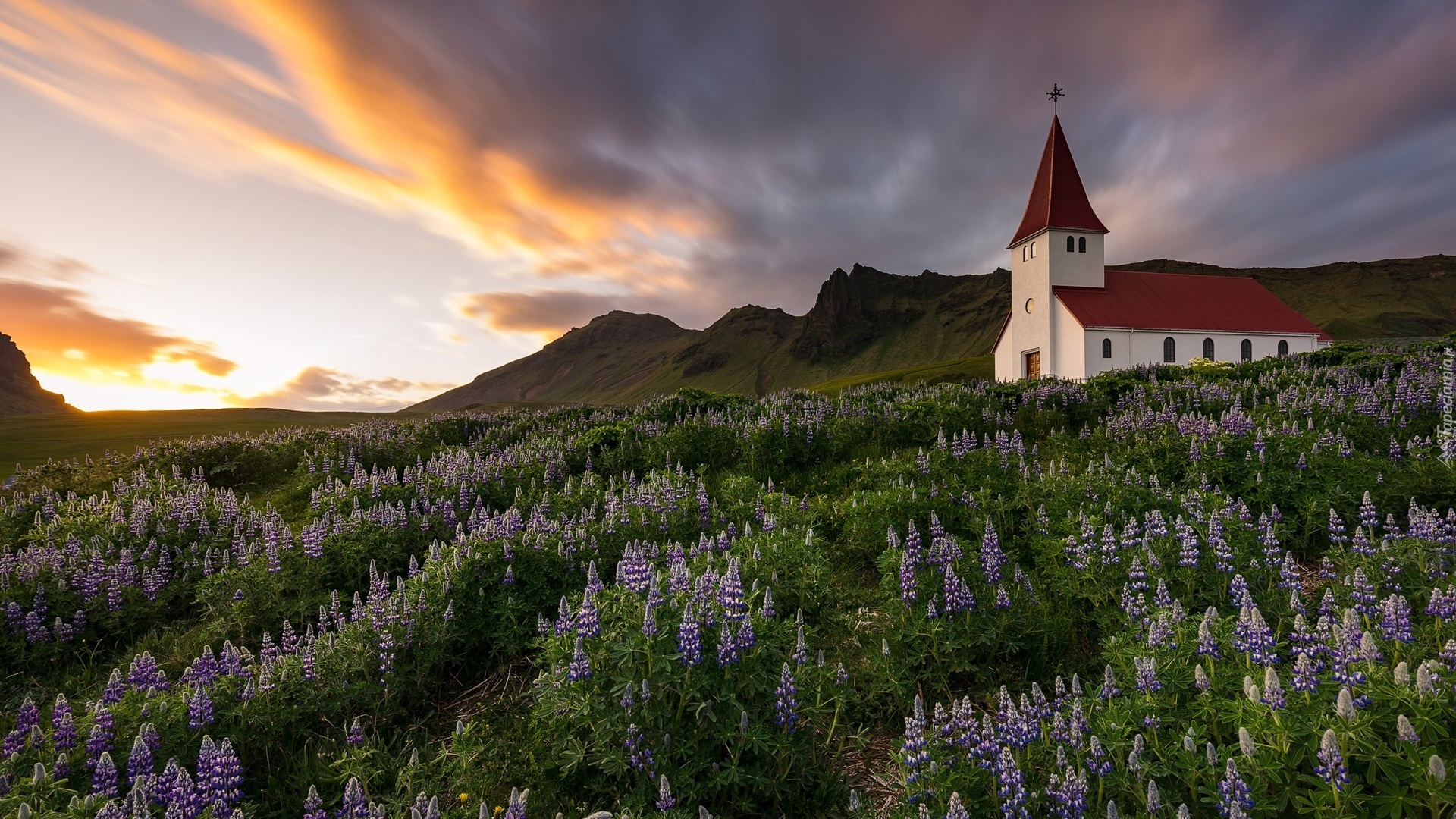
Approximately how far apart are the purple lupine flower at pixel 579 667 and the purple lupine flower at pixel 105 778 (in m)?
2.77

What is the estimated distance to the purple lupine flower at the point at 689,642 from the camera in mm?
4117

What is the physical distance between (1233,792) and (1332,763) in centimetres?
46

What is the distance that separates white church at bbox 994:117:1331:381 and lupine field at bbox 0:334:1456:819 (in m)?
50.6

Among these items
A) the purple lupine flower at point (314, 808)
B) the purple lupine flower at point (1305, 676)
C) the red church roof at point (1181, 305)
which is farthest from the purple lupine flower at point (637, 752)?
the red church roof at point (1181, 305)

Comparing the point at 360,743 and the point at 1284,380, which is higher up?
the point at 1284,380

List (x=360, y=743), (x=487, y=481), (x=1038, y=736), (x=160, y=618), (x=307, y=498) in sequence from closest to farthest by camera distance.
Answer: (x=1038, y=736) → (x=360, y=743) → (x=160, y=618) → (x=487, y=481) → (x=307, y=498)

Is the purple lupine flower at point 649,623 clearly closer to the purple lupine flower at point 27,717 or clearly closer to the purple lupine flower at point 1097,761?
the purple lupine flower at point 1097,761

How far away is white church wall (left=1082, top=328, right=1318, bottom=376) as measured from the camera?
5575 cm

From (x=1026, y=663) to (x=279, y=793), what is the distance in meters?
6.08

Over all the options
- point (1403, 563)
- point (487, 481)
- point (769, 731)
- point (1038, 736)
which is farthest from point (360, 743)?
point (1403, 563)

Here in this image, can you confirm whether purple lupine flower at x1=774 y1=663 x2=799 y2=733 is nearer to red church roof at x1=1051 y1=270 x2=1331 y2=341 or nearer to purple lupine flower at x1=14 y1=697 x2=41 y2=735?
purple lupine flower at x1=14 y1=697 x2=41 y2=735

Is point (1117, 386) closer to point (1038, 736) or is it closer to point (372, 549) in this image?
point (1038, 736)

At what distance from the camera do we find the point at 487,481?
11.3 metres

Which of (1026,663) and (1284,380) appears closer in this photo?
(1026,663)
